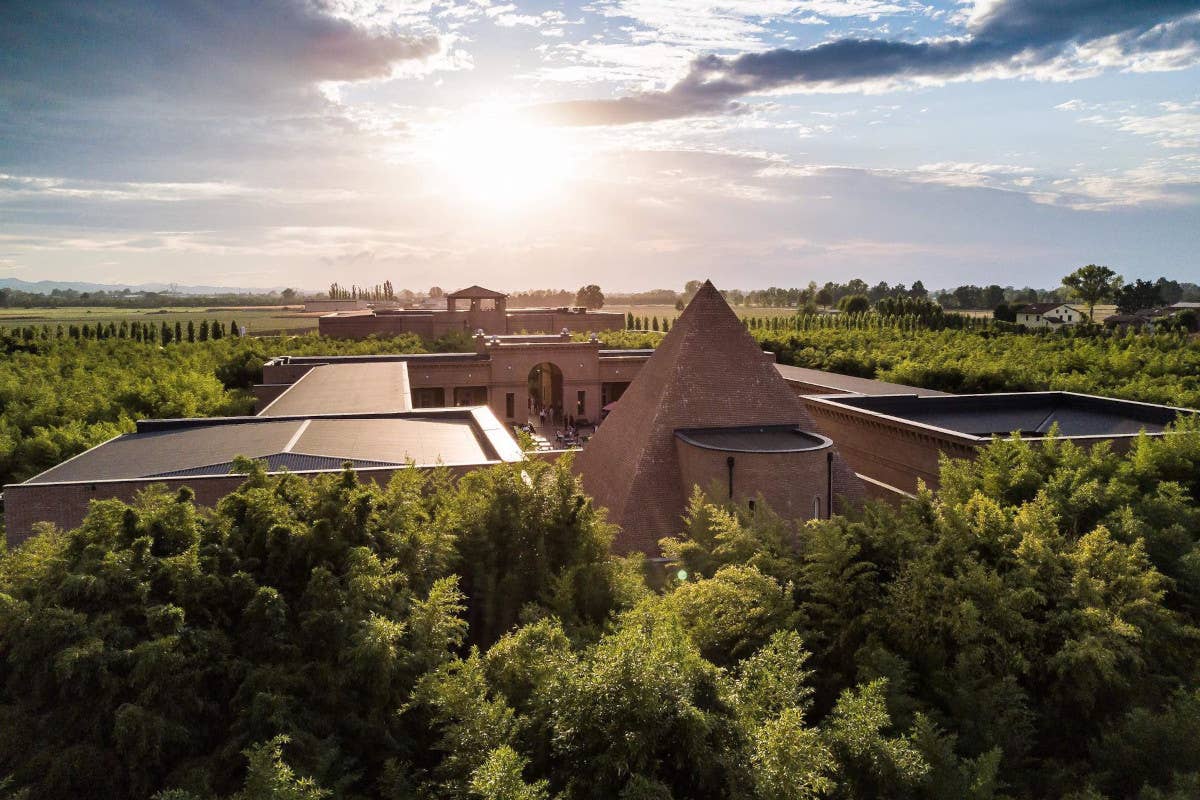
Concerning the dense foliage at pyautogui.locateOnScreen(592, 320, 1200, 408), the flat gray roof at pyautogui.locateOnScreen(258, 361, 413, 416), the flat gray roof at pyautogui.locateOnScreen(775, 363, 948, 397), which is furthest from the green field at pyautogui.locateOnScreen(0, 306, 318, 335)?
the flat gray roof at pyautogui.locateOnScreen(775, 363, 948, 397)

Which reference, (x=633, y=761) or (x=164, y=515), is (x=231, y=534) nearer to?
(x=164, y=515)

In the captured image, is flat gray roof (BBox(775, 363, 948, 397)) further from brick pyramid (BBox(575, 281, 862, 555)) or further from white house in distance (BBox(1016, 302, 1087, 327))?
white house in distance (BBox(1016, 302, 1087, 327))

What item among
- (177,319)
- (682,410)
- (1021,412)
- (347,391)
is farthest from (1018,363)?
(177,319)

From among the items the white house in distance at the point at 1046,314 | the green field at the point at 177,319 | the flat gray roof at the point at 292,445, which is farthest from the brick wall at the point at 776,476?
the white house in distance at the point at 1046,314

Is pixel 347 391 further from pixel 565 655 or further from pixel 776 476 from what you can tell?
pixel 565 655

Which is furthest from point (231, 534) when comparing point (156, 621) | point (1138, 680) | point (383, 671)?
point (1138, 680)

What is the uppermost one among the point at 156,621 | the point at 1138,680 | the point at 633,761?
the point at 156,621
